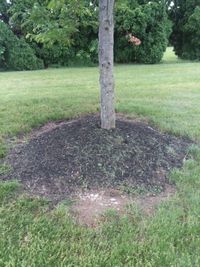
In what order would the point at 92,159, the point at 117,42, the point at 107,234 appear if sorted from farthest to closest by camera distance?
the point at 117,42, the point at 92,159, the point at 107,234

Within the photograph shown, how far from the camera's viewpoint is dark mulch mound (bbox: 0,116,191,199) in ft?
10.2

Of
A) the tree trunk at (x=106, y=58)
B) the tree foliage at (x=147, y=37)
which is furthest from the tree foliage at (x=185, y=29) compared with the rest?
the tree trunk at (x=106, y=58)

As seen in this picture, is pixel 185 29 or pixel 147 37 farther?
pixel 185 29

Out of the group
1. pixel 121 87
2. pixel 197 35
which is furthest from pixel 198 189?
pixel 197 35

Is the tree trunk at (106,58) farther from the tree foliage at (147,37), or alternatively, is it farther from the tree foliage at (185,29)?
the tree foliage at (185,29)

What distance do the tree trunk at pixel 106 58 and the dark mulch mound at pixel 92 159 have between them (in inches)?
7.8

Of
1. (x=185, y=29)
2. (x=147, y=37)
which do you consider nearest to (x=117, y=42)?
(x=147, y=37)

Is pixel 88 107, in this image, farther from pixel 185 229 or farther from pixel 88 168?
pixel 185 229

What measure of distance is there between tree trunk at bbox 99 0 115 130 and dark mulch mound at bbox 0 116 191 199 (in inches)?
7.8

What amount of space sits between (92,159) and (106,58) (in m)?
1.14

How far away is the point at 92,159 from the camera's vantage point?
11.0ft

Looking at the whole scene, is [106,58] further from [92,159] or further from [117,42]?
[117,42]

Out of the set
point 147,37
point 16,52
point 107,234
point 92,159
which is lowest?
point 107,234

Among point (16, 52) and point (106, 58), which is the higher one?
point (106, 58)
